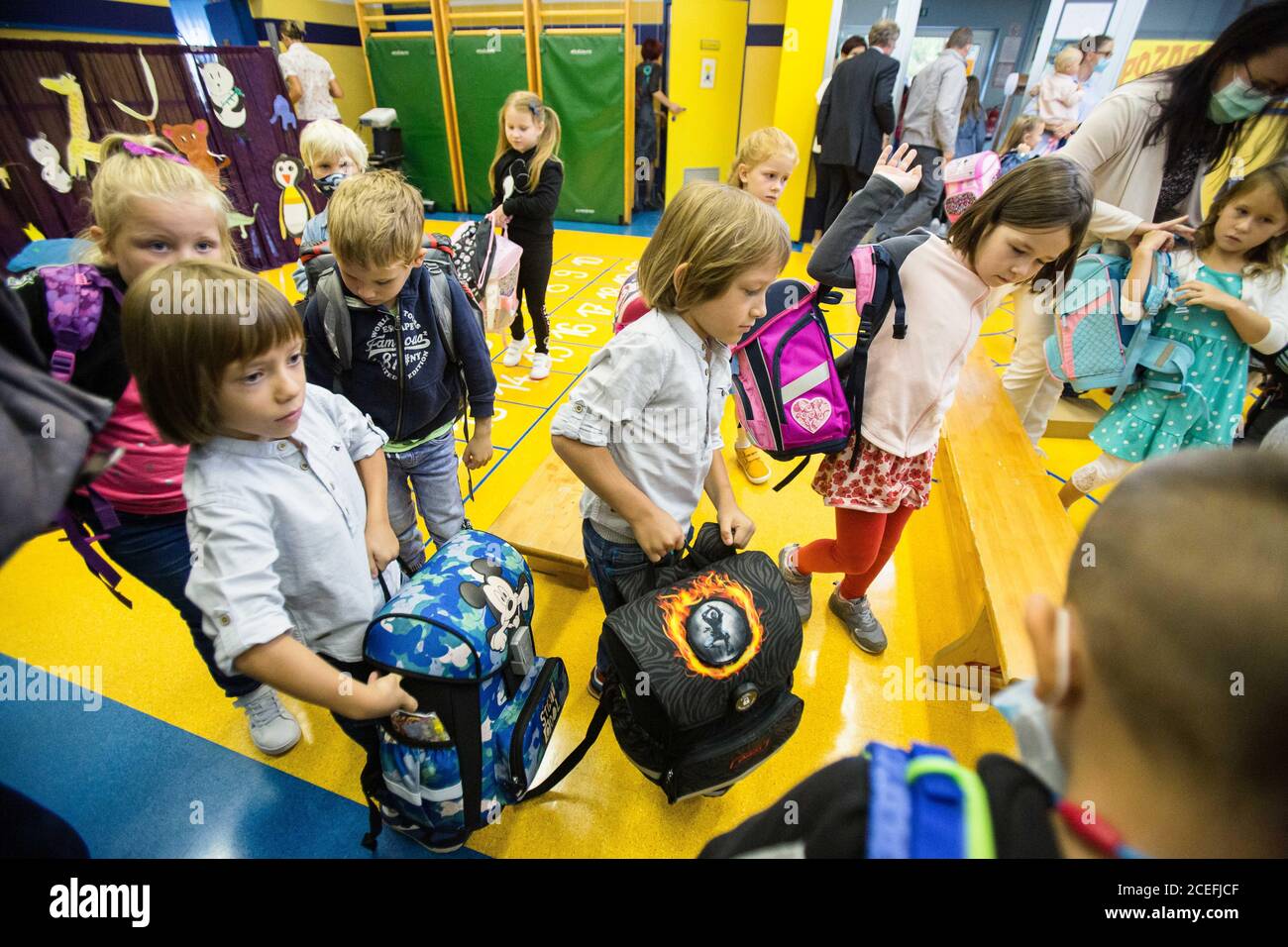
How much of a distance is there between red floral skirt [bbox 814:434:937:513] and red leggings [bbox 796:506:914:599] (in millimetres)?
70

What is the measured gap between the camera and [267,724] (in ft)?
5.73

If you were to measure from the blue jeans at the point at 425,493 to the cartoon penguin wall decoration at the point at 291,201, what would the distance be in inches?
120

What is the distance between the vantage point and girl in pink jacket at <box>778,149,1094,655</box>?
1.41 metres

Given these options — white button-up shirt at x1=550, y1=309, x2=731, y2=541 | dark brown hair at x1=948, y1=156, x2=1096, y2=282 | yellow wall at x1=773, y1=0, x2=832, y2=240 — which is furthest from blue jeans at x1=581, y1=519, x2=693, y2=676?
yellow wall at x1=773, y1=0, x2=832, y2=240

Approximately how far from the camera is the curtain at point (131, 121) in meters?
3.98

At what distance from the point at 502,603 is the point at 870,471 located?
47.2 inches

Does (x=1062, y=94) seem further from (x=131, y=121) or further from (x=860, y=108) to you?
(x=131, y=121)

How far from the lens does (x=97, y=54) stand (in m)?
4.26

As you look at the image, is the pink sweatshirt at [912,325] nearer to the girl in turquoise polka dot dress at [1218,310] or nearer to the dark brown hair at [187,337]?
the girl in turquoise polka dot dress at [1218,310]

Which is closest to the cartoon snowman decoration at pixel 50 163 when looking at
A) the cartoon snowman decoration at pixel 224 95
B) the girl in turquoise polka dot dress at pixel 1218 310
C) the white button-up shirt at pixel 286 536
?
the cartoon snowman decoration at pixel 224 95

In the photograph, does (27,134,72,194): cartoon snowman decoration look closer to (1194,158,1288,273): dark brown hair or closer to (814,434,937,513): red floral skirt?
(814,434,937,513): red floral skirt

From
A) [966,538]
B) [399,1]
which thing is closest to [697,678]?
[966,538]
